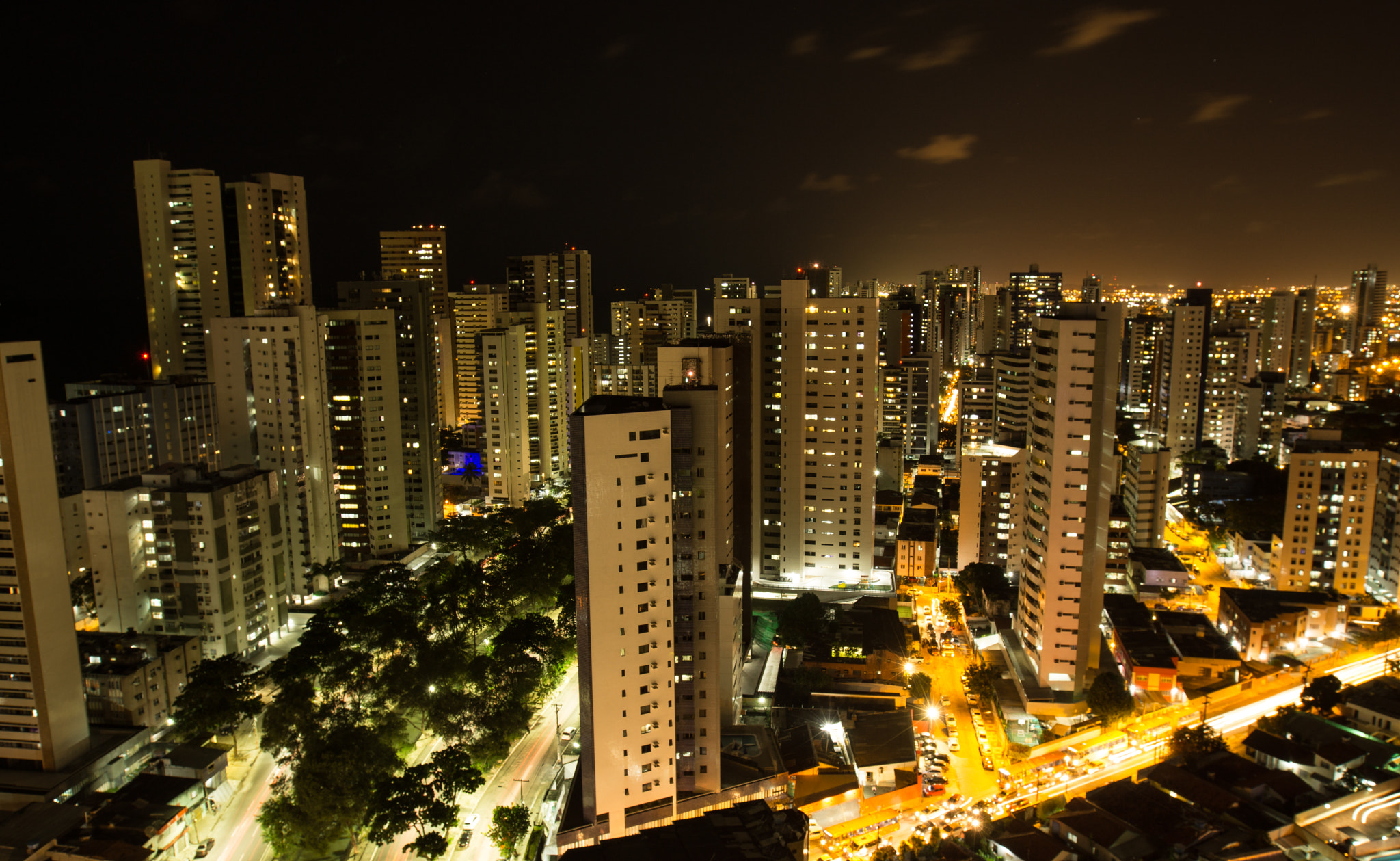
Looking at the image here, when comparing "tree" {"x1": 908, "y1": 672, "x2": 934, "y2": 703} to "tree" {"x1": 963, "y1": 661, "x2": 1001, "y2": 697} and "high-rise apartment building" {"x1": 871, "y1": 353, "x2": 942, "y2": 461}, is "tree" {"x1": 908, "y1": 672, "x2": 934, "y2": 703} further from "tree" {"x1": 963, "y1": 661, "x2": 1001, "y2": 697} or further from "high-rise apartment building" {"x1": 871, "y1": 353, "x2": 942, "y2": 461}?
"high-rise apartment building" {"x1": 871, "y1": 353, "x2": 942, "y2": 461}

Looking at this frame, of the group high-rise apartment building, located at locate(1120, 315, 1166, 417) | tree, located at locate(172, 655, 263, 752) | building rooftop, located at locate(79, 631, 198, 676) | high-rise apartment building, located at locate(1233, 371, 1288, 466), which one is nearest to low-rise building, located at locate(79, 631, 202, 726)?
building rooftop, located at locate(79, 631, 198, 676)

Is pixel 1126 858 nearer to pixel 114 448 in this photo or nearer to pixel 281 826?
pixel 281 826

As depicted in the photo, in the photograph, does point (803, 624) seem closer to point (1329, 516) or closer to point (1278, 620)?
point (1278, 620)

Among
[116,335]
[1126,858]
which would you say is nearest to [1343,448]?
[1126,858]

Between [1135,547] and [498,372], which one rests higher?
[498,372]

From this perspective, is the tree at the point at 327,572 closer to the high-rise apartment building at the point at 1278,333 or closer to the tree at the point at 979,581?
the tree at the point at 979,581

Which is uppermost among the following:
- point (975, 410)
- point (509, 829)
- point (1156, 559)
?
point (975, 410)

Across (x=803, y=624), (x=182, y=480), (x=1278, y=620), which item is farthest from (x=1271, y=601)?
(x=182, y=480)

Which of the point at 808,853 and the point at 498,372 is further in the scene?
the point at 498,372
